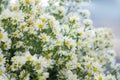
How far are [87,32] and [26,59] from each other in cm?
106

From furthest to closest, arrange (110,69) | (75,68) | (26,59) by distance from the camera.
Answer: (110,69)
(75,68)
(26,59)

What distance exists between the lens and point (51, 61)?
3.07 m

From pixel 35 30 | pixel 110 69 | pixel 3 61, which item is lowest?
pixel 110 69

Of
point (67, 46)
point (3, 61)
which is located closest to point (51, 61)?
point (67, 46)

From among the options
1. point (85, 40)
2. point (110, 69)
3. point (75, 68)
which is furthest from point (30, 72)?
point (110, 69)

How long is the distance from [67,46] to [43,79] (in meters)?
0.39

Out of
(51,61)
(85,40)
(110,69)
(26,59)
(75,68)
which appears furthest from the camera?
(110,69)

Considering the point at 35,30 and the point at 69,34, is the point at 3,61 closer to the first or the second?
the point at 35,30

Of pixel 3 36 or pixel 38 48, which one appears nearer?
pixel 3 36

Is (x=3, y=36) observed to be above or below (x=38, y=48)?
above

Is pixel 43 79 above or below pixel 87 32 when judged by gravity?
below

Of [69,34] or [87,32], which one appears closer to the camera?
[69,34]

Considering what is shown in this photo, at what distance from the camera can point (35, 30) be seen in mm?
3139

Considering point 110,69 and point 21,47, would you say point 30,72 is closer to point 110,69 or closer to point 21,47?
point 21,47
